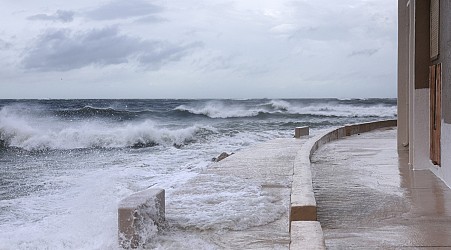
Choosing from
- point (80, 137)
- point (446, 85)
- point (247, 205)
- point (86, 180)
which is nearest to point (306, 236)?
point (247, 205)

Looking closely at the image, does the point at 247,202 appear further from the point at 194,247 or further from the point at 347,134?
the point at 347,134

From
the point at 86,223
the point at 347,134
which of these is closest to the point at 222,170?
the point at 86,223

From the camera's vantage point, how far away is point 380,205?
744cm

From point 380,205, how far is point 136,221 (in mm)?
3023

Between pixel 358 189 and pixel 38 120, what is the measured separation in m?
45.3

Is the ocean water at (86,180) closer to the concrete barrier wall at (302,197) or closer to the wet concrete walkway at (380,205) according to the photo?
the concrete barrier wall at (302,197)

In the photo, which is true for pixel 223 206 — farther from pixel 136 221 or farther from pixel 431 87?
pixel 431 87

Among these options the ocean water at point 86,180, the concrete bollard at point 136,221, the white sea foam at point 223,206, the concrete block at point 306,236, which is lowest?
the ocean water at point 86,180

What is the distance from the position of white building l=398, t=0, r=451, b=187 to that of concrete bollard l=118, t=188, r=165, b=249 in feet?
14.6

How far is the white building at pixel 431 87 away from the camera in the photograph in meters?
8.84

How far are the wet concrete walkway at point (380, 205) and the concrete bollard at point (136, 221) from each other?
6.59 ft

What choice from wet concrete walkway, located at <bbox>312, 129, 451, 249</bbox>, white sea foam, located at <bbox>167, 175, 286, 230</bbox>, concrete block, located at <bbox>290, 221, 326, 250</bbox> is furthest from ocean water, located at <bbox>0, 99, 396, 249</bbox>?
concrete block, located at <bbox>290, 221, 326, 250</bbox>

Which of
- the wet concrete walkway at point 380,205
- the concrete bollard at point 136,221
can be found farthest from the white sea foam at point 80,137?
the concrete bollard at point 136,221

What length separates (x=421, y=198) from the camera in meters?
7.82
